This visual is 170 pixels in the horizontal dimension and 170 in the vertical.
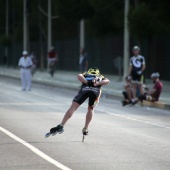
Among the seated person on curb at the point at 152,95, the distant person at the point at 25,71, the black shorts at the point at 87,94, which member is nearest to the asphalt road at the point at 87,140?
the black shorts at the point at 87,94

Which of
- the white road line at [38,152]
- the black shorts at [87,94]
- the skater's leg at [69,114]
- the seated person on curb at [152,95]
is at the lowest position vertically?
the seated person on curb at [152,95]

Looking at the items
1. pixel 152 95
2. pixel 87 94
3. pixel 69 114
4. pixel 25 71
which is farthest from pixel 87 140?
pixel 25 71

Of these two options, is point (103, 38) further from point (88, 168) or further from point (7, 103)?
point (88, 168)

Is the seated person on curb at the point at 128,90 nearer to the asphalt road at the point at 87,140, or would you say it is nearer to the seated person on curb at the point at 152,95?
the seated person on curb at the point at 152,95

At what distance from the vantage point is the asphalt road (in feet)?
38.2

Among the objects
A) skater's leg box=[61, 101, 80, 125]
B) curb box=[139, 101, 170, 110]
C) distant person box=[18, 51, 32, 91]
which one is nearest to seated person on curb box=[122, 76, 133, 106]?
curb box=[139, 101, 170, 110]

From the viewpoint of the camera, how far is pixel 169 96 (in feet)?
96.5

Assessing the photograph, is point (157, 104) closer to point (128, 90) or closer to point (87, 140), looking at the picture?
point (128, 90)

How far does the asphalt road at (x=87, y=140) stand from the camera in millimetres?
11633

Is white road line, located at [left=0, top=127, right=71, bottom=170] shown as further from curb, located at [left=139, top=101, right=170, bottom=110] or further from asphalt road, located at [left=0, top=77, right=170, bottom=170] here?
curb, located at [left=139, top=101, right=170, bottom=110]

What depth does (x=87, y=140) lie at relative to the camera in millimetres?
14852

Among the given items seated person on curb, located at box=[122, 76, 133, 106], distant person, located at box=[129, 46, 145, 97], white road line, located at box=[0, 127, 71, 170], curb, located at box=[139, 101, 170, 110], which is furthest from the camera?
distant person, located at box=[129, 46, 145, 97]

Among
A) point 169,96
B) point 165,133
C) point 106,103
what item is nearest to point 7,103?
point 106,103

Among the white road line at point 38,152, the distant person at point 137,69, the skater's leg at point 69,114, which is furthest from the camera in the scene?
the distant person at point 137,69
